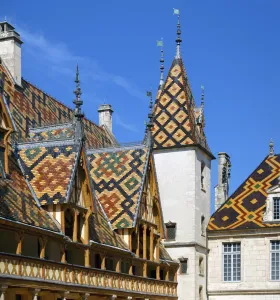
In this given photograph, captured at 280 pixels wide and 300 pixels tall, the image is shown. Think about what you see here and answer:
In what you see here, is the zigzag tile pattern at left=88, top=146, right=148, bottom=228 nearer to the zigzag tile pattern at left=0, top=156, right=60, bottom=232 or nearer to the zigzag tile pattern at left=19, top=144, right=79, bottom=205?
the zigzag tile pattern at left=19, top=144, right=79, bottom=205

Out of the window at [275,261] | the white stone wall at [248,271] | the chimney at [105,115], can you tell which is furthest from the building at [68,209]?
the chimney at [105,115]

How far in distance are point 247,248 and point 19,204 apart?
18.8 meters

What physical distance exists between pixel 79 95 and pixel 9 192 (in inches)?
210

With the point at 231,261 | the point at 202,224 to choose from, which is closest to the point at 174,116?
the point at 202,224

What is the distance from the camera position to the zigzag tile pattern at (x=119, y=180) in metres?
26.7

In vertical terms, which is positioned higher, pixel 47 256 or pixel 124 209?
pixel 124 209

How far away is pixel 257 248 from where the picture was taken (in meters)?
36.8

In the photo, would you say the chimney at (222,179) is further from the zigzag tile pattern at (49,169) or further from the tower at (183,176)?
the zigzag tile pattern at (49,169)

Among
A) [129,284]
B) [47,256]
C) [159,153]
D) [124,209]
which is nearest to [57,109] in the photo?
[159,153]

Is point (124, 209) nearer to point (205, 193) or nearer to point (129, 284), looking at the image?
point (129, 284)

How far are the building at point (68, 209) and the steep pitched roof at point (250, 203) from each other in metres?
6.06

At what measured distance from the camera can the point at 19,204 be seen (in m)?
20.4

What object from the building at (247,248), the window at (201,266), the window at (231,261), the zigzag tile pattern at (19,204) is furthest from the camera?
the window at (231,261)

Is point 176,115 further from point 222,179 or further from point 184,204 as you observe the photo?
point 222,179
